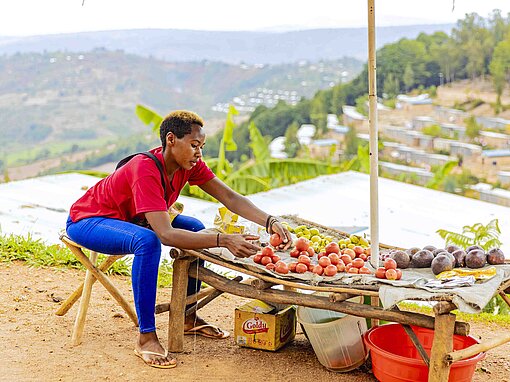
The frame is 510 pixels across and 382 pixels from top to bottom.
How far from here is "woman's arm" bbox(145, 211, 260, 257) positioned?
12.3ft

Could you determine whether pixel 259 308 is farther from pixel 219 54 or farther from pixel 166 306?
pixel 219 54

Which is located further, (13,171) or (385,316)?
(13,171)

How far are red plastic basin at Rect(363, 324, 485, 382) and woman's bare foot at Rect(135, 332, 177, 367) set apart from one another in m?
0.94

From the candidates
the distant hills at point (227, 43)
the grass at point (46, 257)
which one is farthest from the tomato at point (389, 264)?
the distant hills at point (227, 43)

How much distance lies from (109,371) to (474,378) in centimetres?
174

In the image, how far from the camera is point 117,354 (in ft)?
13.3

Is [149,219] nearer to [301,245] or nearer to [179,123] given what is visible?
[179,123]

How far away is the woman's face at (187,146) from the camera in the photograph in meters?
3.91

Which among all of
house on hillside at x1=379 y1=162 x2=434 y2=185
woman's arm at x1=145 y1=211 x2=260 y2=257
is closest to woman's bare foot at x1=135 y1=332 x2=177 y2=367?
woman's arm at x1=145 y1=211 x2=260 y2=257

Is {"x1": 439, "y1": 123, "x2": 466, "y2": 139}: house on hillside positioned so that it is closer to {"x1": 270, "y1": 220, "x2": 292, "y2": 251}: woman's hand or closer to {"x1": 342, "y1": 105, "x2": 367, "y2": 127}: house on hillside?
{"x1": 342, "y1": 105, "x2": 367, "y2": 127}: house on hillside

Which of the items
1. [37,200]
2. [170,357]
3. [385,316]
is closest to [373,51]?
[385,316]

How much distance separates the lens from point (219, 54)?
16.9 m

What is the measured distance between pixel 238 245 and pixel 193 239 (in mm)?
211

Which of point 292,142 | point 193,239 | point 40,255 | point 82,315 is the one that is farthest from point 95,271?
point 292,142
